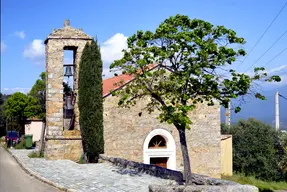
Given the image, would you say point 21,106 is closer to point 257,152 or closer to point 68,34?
point 68,34

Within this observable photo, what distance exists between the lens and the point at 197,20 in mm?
9734

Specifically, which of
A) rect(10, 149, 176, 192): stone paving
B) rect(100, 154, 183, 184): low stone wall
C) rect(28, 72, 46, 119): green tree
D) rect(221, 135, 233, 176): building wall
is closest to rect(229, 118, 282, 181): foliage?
rect(221, 135, 233, 176): building wall

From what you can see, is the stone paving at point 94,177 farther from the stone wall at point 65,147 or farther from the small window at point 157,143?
the small window at point 157,143

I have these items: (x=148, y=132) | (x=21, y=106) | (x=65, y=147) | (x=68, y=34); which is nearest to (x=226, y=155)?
(x=148, y=132)

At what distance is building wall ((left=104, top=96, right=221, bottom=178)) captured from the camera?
62.9 ft

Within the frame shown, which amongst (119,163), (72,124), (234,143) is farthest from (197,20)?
(234,143)

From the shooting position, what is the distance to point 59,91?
19000 mm

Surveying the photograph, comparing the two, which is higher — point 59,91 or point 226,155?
point 59,91

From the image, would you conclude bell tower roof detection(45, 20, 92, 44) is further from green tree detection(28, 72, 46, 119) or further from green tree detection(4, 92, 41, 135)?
green tree detection(28, 72, 46, 119)

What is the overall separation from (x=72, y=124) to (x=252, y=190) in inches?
546

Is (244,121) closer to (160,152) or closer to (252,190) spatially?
(160,152)

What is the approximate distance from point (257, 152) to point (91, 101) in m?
17.1

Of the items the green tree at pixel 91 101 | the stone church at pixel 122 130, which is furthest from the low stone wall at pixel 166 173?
the stone church at pixel 122 130

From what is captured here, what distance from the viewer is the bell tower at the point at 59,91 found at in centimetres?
1845
